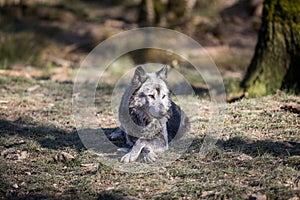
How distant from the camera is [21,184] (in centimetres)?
552

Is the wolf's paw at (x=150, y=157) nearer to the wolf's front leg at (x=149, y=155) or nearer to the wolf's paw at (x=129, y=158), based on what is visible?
the wolf's front leg at (x=149, y=155)

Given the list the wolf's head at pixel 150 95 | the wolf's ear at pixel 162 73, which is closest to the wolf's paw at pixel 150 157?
→ the wolf's head at pixel 150 95

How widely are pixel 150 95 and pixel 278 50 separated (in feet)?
11.9

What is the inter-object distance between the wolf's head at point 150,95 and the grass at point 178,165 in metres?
0.57

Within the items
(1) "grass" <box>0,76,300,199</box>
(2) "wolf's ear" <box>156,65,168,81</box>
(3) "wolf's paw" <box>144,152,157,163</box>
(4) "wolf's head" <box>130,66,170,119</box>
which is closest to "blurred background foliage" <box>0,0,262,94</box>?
(1) "grass" <box>0,76,300,199</box>

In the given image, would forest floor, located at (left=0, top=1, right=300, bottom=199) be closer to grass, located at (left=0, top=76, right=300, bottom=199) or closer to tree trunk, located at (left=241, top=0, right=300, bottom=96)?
grass, located at (left=0, top=76, right=300, bottom=199)

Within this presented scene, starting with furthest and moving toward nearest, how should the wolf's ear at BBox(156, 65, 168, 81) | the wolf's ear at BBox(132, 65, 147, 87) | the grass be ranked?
the wolf's ear at BBox(156, 65, 168, 81), the wolf's ear at BBox(132, 65, 147, 87), the grass

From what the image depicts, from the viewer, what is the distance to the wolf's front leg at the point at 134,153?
5867 mm

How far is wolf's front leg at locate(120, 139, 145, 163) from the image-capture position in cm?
587

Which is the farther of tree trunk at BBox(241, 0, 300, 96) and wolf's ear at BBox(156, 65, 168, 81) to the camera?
tree trunk at BBox(241, 0, 300, 96)

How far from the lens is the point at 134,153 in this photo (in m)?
5.92

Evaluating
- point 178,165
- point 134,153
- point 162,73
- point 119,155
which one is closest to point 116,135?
point 119,155

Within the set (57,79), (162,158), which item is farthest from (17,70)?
(162,158)

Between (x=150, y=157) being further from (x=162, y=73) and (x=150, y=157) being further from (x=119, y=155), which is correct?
(x=162, y=73)
